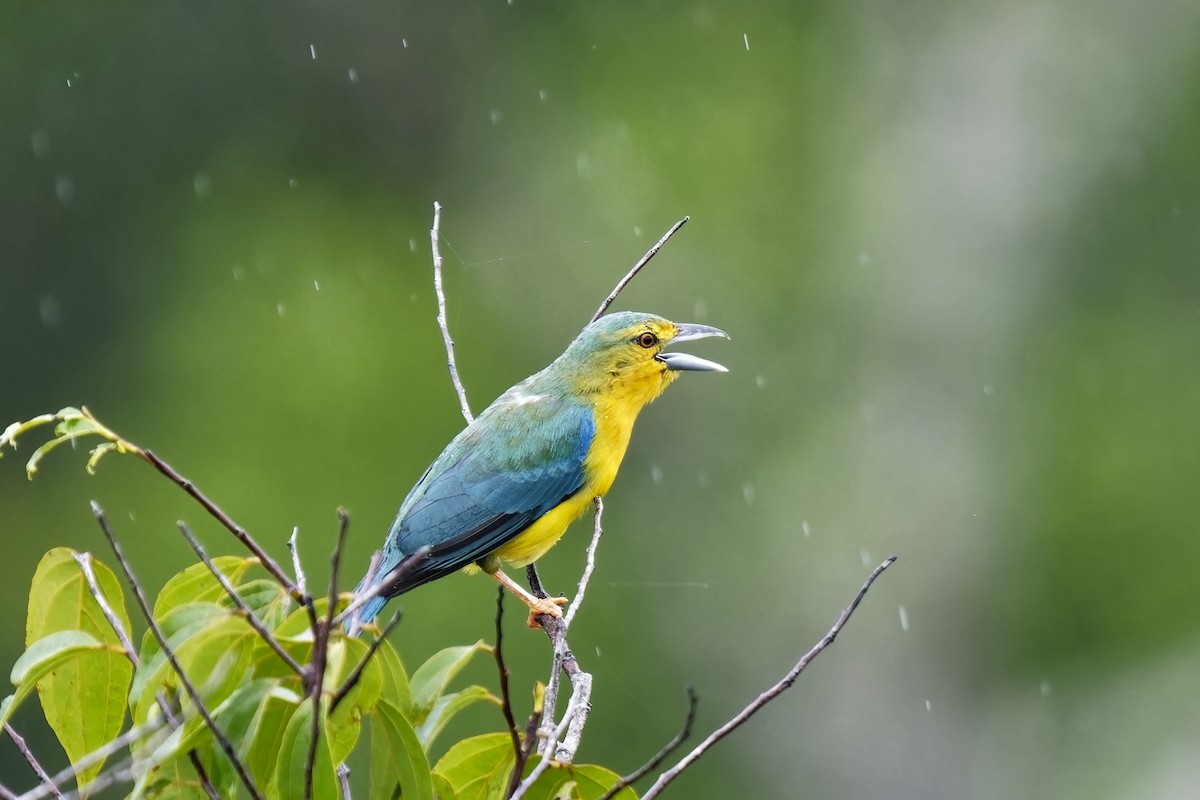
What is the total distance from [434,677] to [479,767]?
21cm

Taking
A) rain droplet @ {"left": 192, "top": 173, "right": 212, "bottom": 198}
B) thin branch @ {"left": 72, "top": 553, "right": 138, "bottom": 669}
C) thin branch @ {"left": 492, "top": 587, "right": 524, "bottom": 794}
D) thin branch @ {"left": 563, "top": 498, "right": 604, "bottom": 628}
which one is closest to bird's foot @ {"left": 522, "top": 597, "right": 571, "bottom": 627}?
thin branch @ {"left": 563, "top": 498, "right": 604, "bottom": 628}

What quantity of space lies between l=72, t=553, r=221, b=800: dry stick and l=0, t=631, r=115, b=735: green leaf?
4 cm

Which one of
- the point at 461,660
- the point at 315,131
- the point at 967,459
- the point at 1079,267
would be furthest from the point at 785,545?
the point at 461,660

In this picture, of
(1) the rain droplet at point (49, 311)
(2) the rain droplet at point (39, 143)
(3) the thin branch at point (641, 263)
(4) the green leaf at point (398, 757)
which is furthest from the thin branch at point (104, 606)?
(2) the rain droplet at point (39, 143)

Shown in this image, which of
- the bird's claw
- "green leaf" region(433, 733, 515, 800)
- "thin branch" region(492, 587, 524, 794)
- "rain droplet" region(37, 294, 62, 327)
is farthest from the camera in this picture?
"rain droplet" region(37, 294, 62, 327)

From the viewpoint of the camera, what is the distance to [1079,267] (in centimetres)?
1759

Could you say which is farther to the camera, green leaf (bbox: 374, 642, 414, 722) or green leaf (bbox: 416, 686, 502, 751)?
green leaf (bbox: 416, 686, 502, 751)

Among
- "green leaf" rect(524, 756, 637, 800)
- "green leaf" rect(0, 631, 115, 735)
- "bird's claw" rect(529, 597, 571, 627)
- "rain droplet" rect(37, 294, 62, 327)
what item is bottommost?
"rain droplet" rect(37, 294, 62, 327)

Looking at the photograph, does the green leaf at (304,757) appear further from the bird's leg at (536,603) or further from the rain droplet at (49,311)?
the rain droplet at (49,311)

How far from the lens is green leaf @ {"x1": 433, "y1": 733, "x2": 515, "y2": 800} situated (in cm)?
316

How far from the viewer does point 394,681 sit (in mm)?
3004

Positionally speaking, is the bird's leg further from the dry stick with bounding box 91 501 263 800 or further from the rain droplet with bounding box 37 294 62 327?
the rain droplet with bounding box 37 294 62 327

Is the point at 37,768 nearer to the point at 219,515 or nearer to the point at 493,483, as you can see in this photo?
the point at 219,515

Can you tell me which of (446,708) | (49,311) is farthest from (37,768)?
(49,311)
